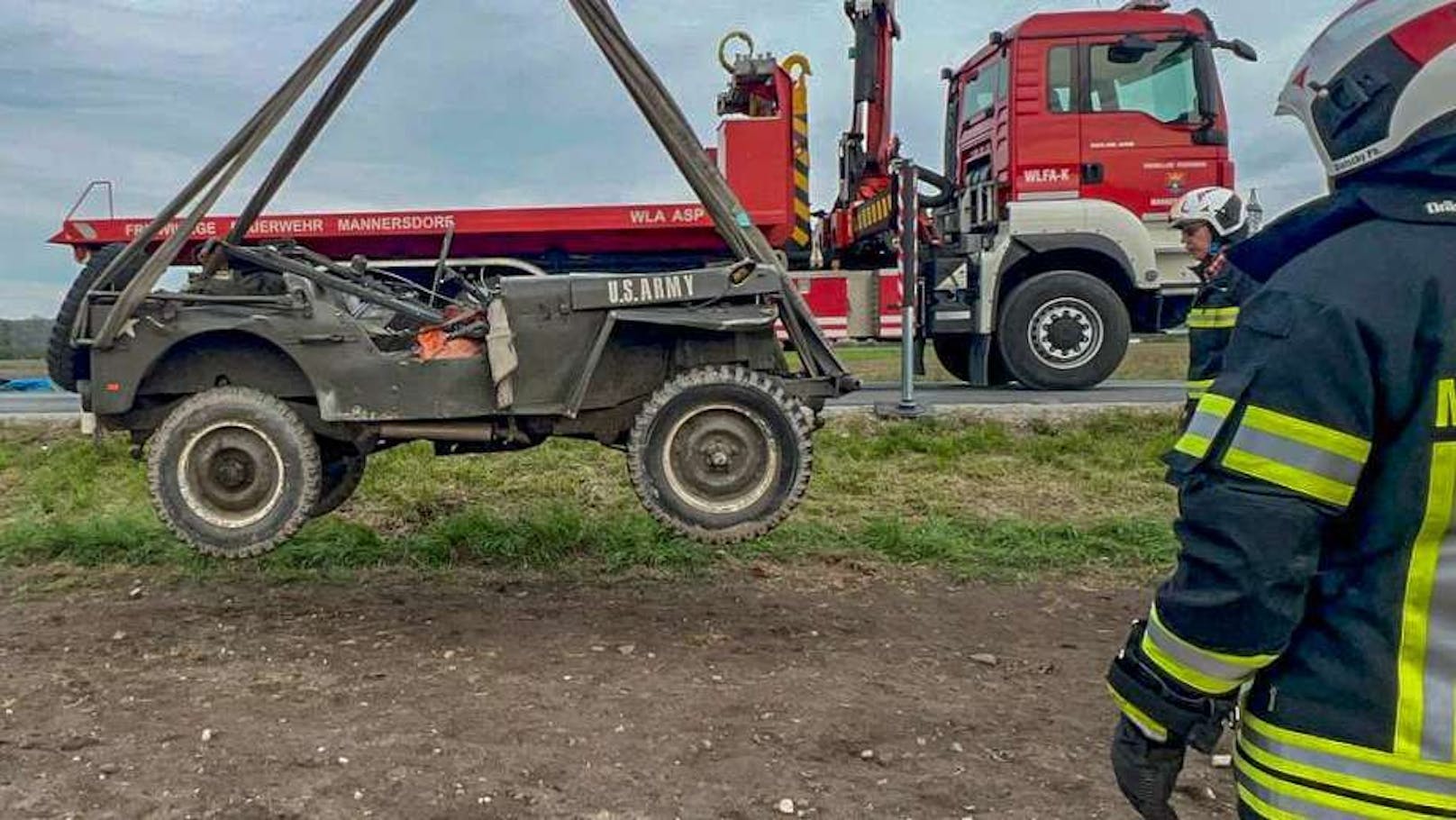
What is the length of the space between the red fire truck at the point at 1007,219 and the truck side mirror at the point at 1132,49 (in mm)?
13

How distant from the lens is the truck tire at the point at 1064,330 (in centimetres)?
929

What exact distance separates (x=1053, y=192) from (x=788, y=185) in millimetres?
2230

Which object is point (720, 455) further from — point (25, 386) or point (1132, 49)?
point (25, 386)

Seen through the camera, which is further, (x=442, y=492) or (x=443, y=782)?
(x=442, y=492)

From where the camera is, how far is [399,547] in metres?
6.07

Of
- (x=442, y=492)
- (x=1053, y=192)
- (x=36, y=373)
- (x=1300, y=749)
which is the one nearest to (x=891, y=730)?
(x=1300, y=749)

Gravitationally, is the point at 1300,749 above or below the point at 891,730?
above

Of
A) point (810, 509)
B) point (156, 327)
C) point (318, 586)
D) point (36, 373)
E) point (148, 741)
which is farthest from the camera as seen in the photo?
point (36, 373)

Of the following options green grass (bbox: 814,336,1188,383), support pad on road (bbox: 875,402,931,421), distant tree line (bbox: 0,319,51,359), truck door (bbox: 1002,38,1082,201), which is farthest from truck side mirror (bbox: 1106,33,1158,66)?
distant tree line (bbox: 0,319,51,359)

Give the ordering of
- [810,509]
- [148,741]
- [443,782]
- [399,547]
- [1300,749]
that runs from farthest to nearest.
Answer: [810,509] < [399,547] < [148,741] < [443,782] < [1300,749]

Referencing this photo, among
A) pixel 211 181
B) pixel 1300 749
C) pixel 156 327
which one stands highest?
pixel 211 181

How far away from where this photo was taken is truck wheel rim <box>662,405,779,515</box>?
4297mm

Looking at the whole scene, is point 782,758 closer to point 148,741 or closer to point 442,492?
point 148,741

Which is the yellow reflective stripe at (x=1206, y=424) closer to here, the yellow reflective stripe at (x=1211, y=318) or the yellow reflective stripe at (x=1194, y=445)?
the yellow reflective stripe at (x=1194, y=445)
